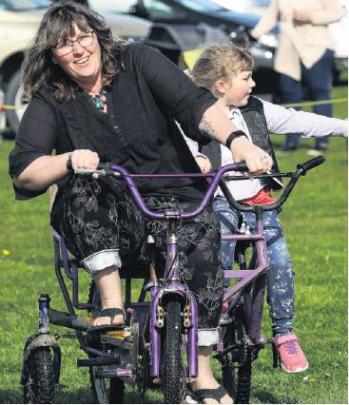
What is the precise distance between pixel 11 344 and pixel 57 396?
1391 millimetres

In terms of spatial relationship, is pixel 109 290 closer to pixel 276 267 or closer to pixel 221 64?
pixel 276 267

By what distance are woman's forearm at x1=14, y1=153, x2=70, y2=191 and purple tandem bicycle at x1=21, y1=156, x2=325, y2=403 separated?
210mm

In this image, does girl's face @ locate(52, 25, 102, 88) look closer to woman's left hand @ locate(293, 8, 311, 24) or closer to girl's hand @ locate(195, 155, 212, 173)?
girl's hand @ locate(195, 155, 212, 173)

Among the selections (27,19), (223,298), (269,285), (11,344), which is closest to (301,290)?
(11,344)

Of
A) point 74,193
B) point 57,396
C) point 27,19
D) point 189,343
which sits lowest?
point 57,396

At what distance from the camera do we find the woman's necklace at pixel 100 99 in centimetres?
648

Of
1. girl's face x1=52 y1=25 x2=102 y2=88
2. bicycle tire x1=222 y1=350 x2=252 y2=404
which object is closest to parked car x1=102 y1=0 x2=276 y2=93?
bicycle tire x1=222 y1=350 x2=252 y2=404

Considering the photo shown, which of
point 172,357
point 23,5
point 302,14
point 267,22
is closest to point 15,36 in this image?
point 23,5

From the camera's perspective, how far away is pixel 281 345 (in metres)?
7.43

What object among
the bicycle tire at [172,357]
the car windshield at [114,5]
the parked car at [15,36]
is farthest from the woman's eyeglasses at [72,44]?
the car windshield at [114,5]

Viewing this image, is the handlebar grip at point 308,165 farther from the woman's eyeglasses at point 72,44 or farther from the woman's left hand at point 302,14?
the woman's left hand at point 302,14

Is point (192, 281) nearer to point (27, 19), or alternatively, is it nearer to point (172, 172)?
point (172, 172)

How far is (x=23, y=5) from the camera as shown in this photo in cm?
2064

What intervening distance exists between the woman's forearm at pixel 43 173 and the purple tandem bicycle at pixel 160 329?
210 millimetres
